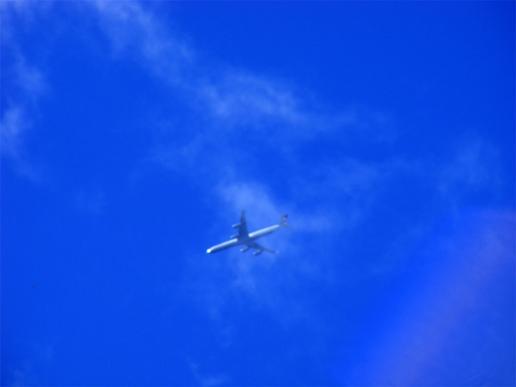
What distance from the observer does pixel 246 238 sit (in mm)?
128750

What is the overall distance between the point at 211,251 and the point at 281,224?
534 inches

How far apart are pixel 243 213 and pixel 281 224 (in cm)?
786

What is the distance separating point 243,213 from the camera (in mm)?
125938

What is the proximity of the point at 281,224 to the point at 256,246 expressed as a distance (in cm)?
641

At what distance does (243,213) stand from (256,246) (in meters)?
8.41

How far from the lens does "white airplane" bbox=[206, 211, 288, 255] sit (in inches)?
5007

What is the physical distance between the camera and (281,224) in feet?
424

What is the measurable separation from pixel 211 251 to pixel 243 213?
8.97 m

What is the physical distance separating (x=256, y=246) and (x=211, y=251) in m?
8.97

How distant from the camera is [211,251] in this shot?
127 m

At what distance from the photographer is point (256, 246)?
131125 mm

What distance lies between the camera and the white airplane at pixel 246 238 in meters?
127
